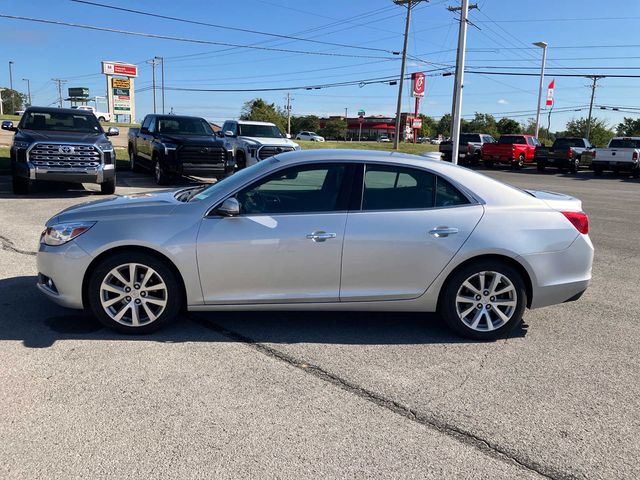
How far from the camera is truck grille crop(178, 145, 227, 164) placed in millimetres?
14750

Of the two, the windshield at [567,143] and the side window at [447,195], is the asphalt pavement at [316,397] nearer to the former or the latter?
the side window at [447,195]

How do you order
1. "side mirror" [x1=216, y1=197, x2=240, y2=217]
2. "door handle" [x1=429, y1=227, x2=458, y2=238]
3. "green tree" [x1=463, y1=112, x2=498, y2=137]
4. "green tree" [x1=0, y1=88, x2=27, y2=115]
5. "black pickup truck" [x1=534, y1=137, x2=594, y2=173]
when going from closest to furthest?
"side mirror" [x1=216, y1=197, x2=240, y2=217]
"door handle" [x1=429, y1=227, x2=458, y2=238]
"black pickup truck" [x1=534, y1=137, x2=594, y2=173]
"green tree" [x1=463, y1=112, x2=498, y2=137]
"green tree" [x1=0, y1=88, x2=27, y2=115]

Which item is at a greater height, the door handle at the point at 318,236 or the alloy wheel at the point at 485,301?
the door handle at the point at 318,236

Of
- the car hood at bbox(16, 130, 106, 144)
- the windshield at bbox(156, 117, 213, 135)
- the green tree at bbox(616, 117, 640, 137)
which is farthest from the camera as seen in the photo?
the green tree at bbox(616, 117, 640, 137)

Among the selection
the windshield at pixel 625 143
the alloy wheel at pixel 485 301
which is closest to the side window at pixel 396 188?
the alloy wheel at pixel 485 301

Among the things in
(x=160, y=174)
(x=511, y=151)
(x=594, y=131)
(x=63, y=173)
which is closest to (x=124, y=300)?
(x=63, y=173)

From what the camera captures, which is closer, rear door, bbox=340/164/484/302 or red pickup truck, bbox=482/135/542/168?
rear door, bbox=340/164/484/302

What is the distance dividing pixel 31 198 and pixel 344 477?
11643mm

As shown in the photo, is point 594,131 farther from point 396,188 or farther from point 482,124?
point 396,188

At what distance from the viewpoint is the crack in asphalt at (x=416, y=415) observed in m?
2.87

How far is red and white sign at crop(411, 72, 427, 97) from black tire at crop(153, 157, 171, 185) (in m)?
33.0

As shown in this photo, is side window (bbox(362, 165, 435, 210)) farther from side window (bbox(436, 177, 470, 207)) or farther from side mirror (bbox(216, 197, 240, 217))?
side mirror (bbox(216, 197, 240, 217))

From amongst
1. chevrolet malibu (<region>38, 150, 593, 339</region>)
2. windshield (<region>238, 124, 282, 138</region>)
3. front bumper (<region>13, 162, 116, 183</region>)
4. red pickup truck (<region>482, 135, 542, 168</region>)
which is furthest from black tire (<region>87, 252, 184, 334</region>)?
red pickup truck (<region>482, 135, 542, 168</region>)

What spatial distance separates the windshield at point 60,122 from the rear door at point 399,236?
34.5 ft
